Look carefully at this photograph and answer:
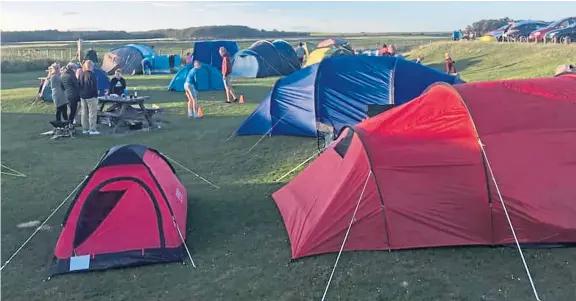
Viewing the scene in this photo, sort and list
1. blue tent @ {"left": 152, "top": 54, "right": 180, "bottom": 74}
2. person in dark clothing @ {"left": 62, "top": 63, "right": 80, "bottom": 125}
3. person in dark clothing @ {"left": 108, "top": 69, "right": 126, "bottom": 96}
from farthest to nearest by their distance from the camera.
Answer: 1. blue tent @ {"left": 152, "top": 54, "right": 180, "bottom": 74}
2. person in dark clothing @ {"left": 108, "top": 69, "right": 126, "bottom": 96}
3. person in dark clothing @ {"left": 62, "top": 63, "right": 80, "bottom": 125}

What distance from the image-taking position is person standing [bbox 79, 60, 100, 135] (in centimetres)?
1438

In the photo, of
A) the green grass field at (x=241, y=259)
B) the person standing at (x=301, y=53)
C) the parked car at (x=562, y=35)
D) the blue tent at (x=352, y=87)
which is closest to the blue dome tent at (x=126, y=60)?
the person standing at (x=301, y=53)

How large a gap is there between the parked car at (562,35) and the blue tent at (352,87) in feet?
87.7

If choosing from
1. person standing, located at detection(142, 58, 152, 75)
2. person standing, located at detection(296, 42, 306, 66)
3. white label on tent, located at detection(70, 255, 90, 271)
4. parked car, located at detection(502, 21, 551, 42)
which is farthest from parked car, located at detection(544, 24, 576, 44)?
white label on tent, located at detection(70, 255, 90, 271)

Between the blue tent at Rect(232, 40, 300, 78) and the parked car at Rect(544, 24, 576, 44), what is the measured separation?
648 inches

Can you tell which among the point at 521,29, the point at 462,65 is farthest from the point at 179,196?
the point at 521,29

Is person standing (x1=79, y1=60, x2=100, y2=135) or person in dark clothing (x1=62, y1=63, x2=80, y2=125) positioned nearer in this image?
person standing (x1=79, y1=60, x2=100, y2=135)

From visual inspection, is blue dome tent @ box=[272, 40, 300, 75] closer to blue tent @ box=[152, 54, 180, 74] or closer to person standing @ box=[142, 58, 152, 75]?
blue tent @ box=[152, 54, 180, 74]

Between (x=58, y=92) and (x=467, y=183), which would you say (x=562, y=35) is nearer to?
(x=58, y=92)

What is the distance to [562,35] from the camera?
36625mm

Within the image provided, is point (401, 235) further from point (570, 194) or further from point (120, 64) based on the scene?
point (120, 64)

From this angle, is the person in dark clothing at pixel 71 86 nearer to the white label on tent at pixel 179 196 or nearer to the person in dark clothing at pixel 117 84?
the person in dark clothing at pixel 117 84

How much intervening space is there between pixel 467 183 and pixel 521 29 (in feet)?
150

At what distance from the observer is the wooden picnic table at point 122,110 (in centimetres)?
1521
